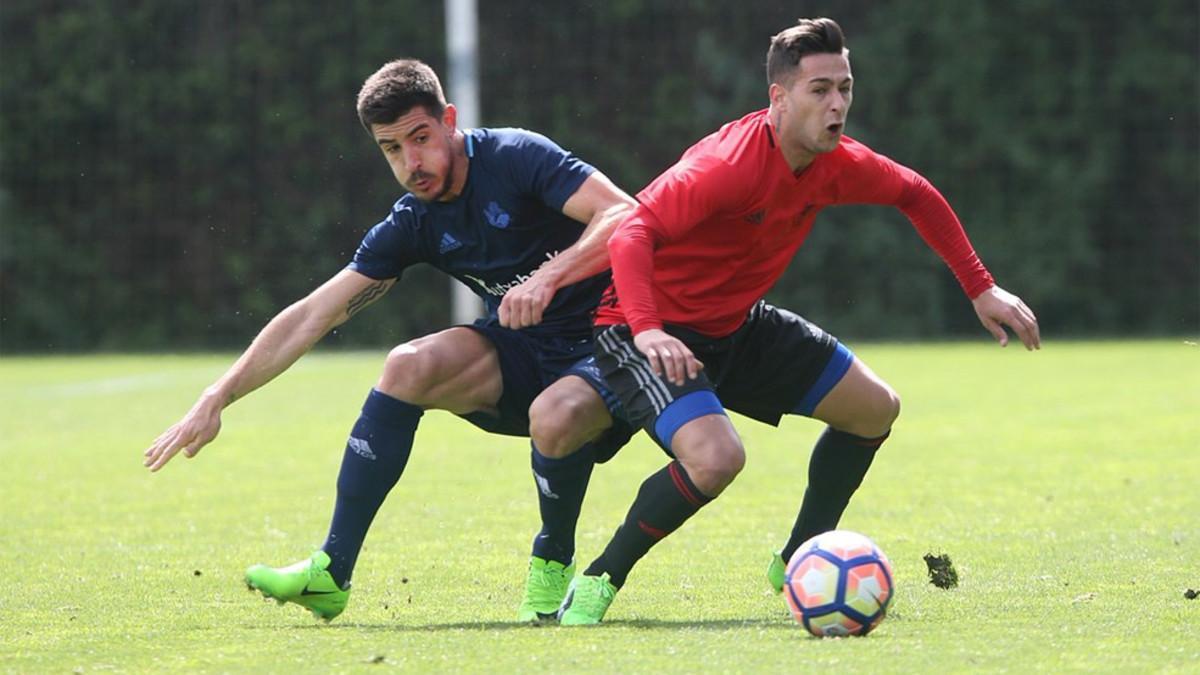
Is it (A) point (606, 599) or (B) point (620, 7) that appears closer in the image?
(A) point (606, 599)

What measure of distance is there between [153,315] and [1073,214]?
933 cm

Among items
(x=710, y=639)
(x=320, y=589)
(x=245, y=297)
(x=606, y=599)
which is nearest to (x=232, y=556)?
(x=320, y=589)

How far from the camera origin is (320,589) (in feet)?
16.7

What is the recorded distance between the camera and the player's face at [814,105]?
4926 mm

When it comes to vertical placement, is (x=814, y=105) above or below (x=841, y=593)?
above

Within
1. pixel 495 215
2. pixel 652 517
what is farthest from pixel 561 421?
pixel 495 215

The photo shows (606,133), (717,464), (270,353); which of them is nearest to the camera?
(717,464)

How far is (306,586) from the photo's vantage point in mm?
5047

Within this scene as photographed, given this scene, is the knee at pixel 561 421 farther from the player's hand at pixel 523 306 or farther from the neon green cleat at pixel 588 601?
the neon green cleat at pixel 588 601

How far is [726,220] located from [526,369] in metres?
0.79

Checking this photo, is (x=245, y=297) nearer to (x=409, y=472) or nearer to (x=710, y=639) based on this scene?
(x=409, y=472)

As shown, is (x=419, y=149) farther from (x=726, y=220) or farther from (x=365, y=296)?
(x=726, y=220)

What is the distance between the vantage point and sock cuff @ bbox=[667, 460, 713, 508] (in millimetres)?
4852

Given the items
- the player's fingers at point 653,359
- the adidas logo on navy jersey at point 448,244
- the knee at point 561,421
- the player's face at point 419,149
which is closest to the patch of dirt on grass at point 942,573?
the knee at point 561,421
